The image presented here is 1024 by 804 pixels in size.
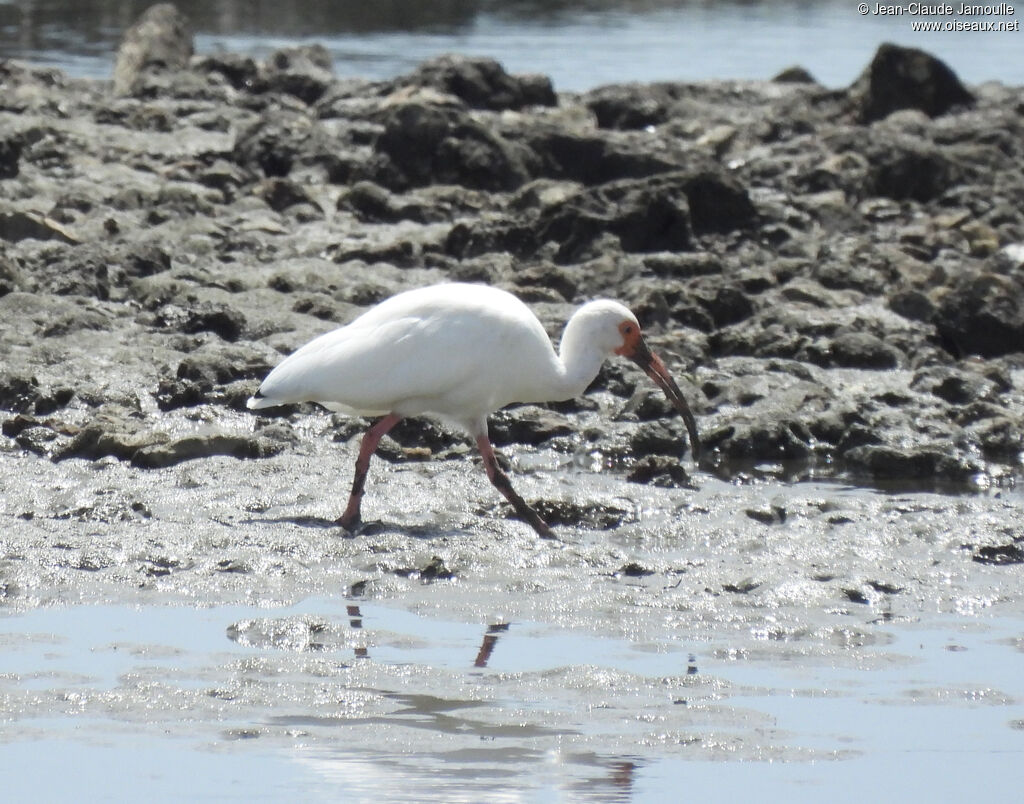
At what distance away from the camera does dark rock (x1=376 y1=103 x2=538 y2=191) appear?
17594mm

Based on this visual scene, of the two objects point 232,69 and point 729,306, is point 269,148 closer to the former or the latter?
point 729,306

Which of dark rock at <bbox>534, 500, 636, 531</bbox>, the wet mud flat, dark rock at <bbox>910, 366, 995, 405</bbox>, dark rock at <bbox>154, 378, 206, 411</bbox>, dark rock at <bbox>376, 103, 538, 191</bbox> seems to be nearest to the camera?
Result: the wet mud flat

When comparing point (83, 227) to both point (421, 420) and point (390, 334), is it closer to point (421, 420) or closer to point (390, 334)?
point (421, 420)

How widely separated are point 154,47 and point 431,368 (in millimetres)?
17608

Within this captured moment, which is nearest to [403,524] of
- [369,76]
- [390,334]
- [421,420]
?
[390,334]

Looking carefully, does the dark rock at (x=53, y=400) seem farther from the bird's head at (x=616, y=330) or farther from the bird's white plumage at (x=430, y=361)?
the bird's head at (x=616, y=330)

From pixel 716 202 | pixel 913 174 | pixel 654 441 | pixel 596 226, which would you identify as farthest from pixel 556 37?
pixel 654 441

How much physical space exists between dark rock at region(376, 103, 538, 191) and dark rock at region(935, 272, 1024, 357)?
572 centimetres

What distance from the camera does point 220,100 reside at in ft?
73.9

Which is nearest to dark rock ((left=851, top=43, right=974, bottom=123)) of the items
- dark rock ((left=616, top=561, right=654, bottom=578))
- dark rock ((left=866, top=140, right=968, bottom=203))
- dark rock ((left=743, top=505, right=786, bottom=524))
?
dark rock ((left=866, top=140, right=968, bottom=203))

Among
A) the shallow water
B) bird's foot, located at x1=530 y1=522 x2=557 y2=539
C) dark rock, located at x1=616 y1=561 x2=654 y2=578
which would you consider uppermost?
the shallow water

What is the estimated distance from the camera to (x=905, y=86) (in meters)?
23.6

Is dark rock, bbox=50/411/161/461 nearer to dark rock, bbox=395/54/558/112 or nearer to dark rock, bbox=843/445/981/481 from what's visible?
dark rock, bbox=843/445/981/481

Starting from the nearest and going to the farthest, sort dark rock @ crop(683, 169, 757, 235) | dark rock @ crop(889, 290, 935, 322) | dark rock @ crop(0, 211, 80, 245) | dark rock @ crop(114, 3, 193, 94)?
dark rock @ crop(889, 290, 935, 322)
dark rock @ crop(0, 211, 80, 245)
dark rock @ crop(683, 169, 757, 235)
dark rock @ crop(114, 3, 193, 94)
